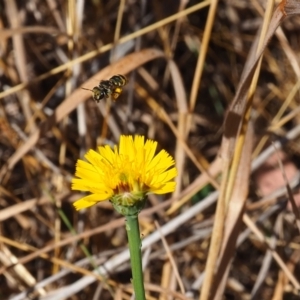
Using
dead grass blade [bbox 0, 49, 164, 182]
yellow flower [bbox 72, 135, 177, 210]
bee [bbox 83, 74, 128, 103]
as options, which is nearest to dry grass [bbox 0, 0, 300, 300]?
dead grass blade [bbox 0, 49, 164, 182]

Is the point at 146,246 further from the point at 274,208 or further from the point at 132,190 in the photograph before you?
the point at 132,190

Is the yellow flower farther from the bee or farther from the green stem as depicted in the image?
the bee

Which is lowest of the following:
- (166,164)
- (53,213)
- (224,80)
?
(166,164)

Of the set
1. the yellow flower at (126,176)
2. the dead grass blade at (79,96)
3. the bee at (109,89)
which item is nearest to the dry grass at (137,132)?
the dead grass blade at (79,96)

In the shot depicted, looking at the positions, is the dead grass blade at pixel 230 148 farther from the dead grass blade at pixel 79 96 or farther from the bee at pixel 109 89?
the dead grass blade at pixel 79 96

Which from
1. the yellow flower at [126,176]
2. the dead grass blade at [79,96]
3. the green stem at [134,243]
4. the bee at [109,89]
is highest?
the dead grass blade at [79,96]

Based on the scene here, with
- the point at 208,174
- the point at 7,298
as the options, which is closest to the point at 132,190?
the point at 208,174
